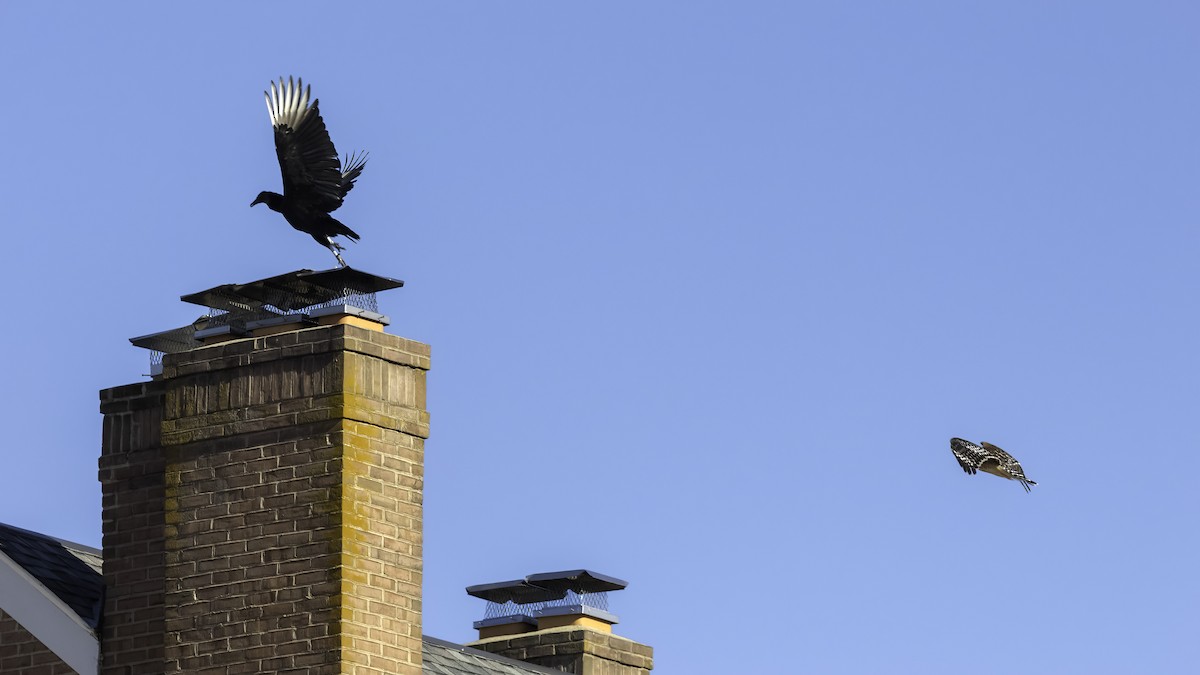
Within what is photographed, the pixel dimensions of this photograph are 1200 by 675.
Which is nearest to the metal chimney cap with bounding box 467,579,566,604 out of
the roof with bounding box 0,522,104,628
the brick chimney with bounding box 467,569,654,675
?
the brick chimney with bounding box 467,569,654,675

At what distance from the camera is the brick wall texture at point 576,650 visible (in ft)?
75.2

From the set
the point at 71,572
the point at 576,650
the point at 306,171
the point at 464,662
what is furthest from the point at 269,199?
the point at 576,650

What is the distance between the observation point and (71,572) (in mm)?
18062

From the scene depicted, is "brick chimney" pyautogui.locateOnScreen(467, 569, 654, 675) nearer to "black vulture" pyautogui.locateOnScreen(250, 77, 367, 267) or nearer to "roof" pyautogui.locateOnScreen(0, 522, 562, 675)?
"roof" pyautogui.locateOnScreen(0, 522, 562, 675)

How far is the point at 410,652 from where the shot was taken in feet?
55.1

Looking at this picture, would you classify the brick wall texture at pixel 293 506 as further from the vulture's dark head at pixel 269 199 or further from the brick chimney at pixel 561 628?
the brick chimney at pixel 561 628

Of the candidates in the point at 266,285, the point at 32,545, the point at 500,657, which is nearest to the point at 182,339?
the point at 266,285

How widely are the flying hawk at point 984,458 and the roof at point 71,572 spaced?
431 cm

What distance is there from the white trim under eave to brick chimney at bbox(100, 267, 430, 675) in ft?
0.45

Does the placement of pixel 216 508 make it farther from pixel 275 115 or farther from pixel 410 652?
pixel 275 115

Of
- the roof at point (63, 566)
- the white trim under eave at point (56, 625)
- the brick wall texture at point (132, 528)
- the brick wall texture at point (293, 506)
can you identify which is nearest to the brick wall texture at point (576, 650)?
the roof at point (63, 566)

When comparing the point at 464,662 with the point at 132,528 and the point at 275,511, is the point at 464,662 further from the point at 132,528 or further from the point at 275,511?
the point at 275,511

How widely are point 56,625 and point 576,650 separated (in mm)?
6733

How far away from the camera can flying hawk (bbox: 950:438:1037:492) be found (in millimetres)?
18094
